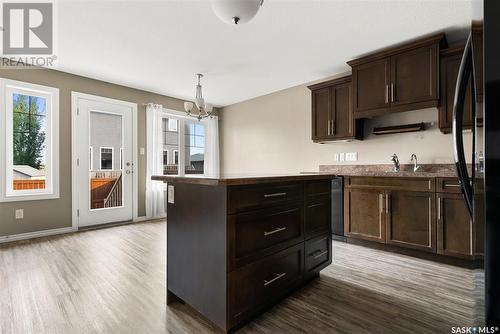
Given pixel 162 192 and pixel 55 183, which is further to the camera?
pixel 162 192

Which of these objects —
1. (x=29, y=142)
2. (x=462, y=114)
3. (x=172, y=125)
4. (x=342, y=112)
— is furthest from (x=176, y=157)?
(x=462, y=114)

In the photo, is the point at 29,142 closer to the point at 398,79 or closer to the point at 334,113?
the point at 334,113

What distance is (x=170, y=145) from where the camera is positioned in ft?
17.4

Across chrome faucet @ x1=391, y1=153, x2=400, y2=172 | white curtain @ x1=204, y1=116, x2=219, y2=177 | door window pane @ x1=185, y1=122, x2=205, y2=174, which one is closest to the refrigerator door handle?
chrome faucet @ x1=391, y1=153, x2=400, y2=172

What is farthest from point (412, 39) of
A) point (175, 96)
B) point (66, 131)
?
point (66, 131)

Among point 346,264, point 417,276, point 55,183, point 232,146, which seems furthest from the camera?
point 232,146

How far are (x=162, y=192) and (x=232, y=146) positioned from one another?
1.95 meters

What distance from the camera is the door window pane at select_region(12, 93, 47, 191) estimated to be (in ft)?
11.7

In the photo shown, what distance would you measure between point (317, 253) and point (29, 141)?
4281 millimetres

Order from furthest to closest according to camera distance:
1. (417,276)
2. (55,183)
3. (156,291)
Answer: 1. (55,183)
2. (417,276)
3. (156,291)

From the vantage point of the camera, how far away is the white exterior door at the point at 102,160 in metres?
4.02

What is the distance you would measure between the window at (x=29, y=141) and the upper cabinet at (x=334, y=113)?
4.02 m

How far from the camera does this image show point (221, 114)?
6.19 m

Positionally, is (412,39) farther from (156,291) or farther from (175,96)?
(175,96)
